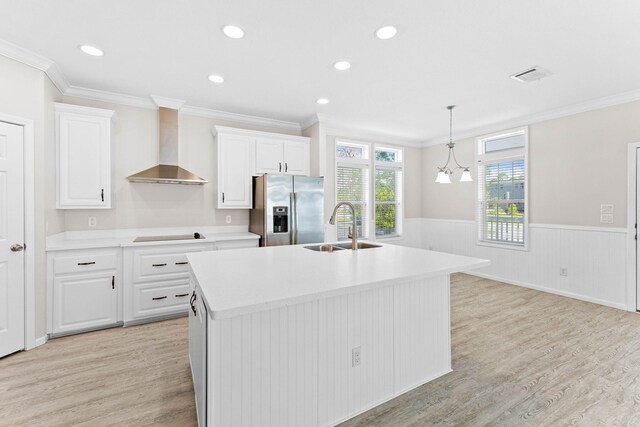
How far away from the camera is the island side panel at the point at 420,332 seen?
2004 mm

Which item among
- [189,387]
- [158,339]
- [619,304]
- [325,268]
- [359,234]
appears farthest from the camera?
[359,234]

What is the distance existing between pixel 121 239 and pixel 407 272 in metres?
3.32

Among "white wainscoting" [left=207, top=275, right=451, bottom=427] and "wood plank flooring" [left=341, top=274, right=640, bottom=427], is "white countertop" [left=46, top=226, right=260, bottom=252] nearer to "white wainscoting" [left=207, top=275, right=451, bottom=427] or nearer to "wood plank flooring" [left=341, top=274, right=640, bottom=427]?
"white wainscoting" [left=207, top=275, right=451, bottom=427]

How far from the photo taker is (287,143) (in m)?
4.43

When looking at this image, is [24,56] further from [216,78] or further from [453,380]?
[453,380]

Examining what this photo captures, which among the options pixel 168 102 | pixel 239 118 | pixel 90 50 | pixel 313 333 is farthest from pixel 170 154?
pixel 313 333

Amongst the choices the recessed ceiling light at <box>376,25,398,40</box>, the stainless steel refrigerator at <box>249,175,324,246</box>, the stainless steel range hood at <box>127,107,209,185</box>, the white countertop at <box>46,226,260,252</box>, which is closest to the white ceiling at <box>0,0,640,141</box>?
the recessed ceiling light at <box>376,25,398,40</box>

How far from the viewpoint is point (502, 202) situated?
5008 millimetres

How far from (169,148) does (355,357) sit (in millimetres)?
3420

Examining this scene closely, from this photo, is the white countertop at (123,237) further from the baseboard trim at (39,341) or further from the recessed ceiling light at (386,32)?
the recessed ceiling light at (386,32)

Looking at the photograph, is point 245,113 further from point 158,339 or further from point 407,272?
point 407,272

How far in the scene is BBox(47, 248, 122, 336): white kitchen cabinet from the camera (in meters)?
2.95

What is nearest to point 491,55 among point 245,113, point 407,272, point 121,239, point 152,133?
point 407,272

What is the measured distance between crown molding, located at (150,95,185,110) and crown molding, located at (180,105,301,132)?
0.59ft
